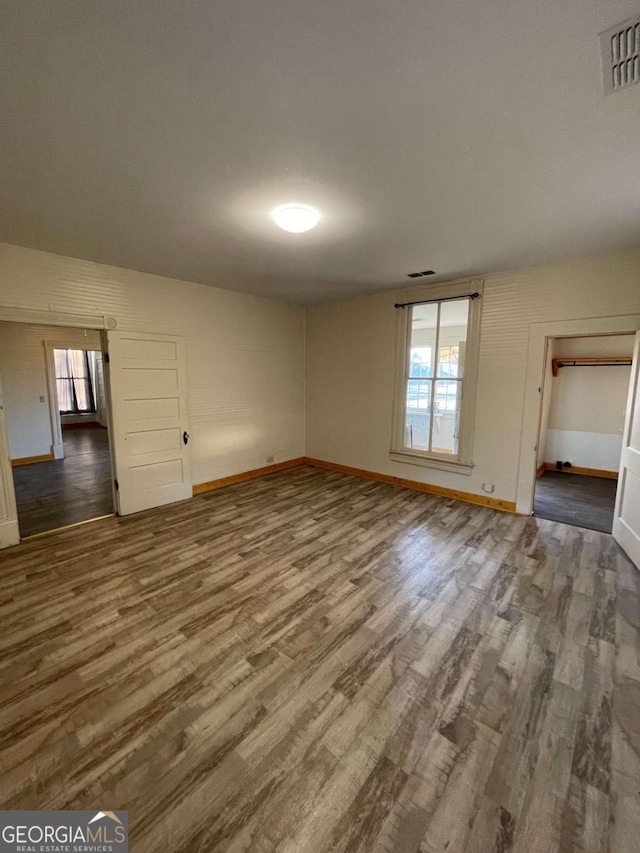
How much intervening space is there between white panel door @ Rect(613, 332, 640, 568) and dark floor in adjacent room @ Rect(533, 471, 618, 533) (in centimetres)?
41

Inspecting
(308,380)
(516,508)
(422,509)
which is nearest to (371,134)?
(422,509)

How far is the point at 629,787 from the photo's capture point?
Result: 1.38 m

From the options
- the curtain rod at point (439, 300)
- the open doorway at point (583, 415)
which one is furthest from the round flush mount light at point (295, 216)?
the open doorway at point (583, 415)

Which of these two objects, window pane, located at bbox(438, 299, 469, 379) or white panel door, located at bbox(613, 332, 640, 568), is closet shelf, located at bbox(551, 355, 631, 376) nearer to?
window pane, located at bbox(438, 299, 469, 379)

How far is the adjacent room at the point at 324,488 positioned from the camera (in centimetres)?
126

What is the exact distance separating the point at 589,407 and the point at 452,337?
309cm

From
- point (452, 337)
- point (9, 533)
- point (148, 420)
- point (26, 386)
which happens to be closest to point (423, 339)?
point (452, 337)

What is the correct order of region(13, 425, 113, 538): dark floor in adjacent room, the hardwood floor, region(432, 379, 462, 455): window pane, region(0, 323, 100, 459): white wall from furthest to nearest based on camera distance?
1. region(0, 323, 100, 459): white wall
2. region(432, 379, 462, 455): window pane
3. region(13, 425, 113, 538): dark floor in adjacent room
4. the hardwood floor

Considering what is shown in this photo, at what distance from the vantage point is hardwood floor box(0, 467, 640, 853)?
1289 millimetres

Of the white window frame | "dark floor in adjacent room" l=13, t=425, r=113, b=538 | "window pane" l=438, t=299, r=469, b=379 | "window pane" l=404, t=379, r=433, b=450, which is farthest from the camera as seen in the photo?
"window pane" l=404, t=379, r=433, b=450

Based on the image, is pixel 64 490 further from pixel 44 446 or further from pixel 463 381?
pixel 463 381

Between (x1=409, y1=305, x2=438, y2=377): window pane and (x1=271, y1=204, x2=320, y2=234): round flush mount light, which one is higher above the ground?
(x1=271, y1=204, x2=320, y2=234): round flush mount light

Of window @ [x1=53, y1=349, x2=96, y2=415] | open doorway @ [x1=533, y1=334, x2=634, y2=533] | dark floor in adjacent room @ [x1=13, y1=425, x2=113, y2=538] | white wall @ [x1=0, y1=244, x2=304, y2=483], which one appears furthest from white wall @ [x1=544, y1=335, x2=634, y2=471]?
window @ [x1=53, y1=349, x2=96, y2=415]

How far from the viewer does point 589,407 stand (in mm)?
5723
